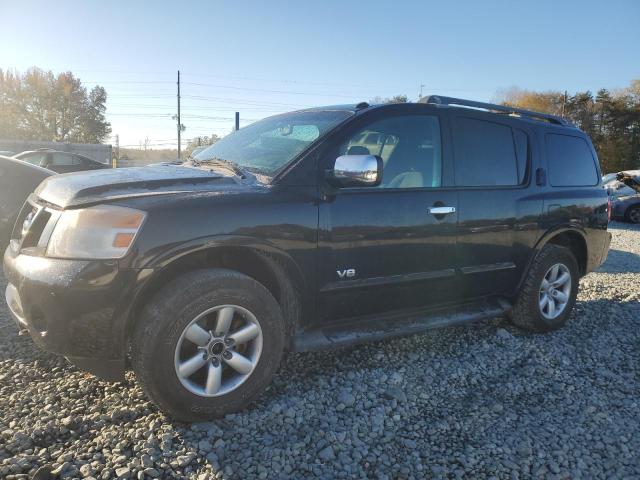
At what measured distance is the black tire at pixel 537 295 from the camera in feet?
13.3

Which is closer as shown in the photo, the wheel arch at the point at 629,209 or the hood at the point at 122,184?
the hood at the point at 122,184

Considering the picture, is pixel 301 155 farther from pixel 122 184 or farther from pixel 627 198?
pixel 627 198

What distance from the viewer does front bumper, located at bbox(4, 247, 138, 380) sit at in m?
2.27

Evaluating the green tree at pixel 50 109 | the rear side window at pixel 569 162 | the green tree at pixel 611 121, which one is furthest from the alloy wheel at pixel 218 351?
the green tree at pixel 50 109

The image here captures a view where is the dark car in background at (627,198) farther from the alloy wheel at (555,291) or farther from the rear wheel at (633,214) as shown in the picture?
the alloy wheel at (555,291)

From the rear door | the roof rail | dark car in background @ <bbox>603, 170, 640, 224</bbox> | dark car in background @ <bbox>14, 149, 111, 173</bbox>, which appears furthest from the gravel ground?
dark car in background @ <bbox>603, 170, 640, 224</bbox>

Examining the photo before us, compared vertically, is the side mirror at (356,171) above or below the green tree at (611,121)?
below

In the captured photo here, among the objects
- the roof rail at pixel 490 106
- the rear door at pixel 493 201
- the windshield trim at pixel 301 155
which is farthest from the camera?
the roof rail at pixel 490 106

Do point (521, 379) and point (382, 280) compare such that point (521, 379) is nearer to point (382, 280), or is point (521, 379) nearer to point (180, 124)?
point (382, 280)

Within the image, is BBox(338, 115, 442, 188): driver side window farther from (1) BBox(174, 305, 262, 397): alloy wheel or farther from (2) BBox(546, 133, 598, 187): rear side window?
(2) BBox(546, 133, 598, 187): rear side window

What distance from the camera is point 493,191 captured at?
367 centimetres

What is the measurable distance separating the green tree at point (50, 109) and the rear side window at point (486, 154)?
6236 cm

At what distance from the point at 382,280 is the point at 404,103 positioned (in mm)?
1302

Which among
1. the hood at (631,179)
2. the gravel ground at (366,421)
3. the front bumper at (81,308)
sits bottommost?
the gravel ground at (366,421)
